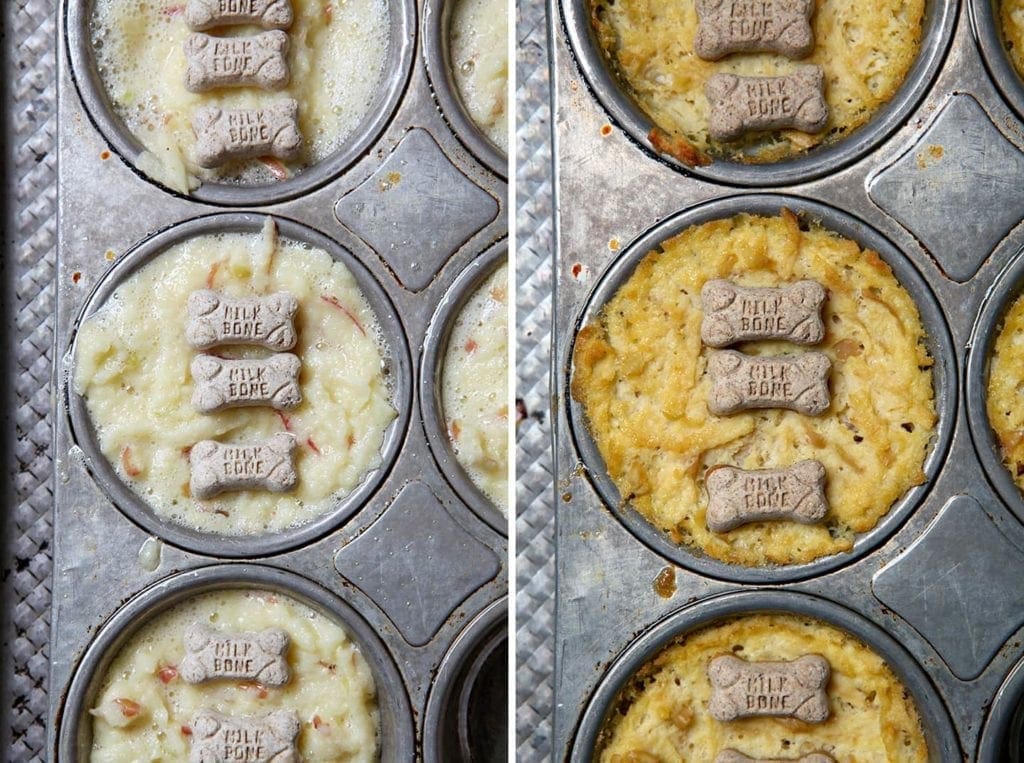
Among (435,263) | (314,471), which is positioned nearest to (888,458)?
(435,263)

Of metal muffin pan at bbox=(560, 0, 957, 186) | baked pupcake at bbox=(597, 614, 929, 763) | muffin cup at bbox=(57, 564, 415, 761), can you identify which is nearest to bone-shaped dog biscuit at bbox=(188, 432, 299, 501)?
muffin cup at bbox=(57, 564, 415, 761)

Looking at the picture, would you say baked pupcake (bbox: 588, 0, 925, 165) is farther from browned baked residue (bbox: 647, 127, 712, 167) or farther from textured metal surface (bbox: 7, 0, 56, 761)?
textured metal surface (bbox: 7, 0, 56, 761)

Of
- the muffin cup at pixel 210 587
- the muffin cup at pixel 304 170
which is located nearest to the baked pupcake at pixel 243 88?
the muffin cup at pixel 304 170

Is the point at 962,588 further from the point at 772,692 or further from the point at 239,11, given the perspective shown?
the point at 239,11

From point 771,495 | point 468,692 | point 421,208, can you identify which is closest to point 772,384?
point 771,495

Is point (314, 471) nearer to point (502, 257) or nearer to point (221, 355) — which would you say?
point (221, 355)

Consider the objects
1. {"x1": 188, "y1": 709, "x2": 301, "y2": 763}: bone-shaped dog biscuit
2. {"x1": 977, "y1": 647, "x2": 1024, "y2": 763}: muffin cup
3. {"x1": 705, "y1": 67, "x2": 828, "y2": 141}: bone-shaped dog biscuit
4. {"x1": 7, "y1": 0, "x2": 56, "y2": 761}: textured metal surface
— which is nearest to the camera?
{"x1": 977, "y1": 647, "x2": 1024, "y2": 763}: muffin cup
